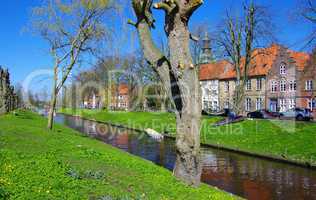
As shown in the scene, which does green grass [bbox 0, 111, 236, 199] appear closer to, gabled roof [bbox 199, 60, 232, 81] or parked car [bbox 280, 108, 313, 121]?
parked car [bbox 280, 108, 313, 121]

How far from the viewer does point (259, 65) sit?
213 feet

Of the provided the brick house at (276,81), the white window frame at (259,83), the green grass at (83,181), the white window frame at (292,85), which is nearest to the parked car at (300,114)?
the brick house at (276,81)

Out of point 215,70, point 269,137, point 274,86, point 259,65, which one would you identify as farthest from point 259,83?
point 269,137

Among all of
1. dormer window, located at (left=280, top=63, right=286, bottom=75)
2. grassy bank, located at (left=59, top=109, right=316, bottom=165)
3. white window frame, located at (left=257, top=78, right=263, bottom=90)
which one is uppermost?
dormer window, located at (left=280, top=63, right=286, bottom=75)

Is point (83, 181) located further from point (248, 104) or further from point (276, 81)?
point (248, 104)

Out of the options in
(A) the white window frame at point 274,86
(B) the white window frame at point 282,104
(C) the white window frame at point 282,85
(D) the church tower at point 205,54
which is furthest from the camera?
(A) the white window frame at point 274,86

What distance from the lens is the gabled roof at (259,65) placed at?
56812mm

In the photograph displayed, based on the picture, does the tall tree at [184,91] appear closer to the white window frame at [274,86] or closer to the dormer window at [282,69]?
the dormer window at [282,69]

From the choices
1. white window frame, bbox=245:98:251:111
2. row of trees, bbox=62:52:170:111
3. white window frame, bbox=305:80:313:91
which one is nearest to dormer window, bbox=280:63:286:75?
white window frame, bbox=305:80:313:91

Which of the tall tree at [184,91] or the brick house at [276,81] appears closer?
the tall tree at [184,91]

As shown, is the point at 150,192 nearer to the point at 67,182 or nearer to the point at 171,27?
the point at 67,182

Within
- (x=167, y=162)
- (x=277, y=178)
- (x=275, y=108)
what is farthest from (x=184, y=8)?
(x=275, y=108)

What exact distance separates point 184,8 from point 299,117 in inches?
1428

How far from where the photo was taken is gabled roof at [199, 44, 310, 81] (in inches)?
2237
